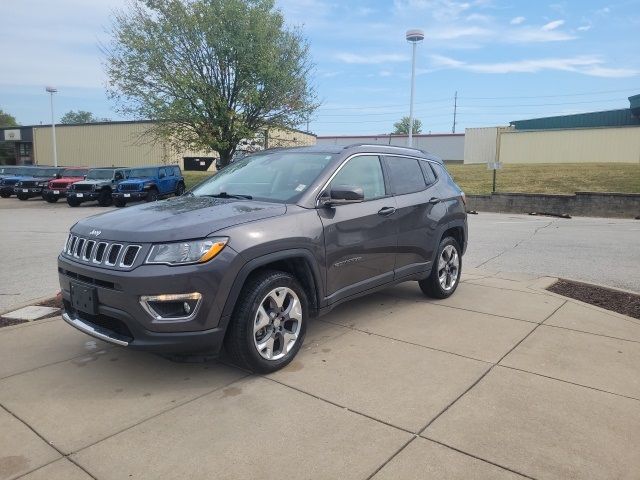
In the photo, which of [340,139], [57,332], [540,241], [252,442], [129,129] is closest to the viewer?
[252,442]

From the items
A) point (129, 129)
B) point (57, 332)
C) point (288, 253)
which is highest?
point (129, 129)

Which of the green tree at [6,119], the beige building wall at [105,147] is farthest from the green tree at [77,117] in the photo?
the beige building wall at [105,147]

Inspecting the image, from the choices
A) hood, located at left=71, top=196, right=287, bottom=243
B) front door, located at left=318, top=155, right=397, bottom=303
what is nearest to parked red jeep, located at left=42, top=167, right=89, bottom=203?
hood, located at left=71, top=196, right=287, bottom=243

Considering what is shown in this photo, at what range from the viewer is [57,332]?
16.1 ft

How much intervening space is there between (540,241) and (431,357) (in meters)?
8.59

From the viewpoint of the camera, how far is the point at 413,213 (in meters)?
5.34

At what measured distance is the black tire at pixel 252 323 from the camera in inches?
143

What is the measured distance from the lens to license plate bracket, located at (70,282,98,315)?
3.59m

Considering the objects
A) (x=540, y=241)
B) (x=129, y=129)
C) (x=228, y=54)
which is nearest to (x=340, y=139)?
(x=129, y=129)

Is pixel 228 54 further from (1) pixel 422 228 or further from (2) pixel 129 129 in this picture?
(2) pixel 129 129

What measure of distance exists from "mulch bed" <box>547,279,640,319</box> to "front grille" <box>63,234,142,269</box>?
201 inches

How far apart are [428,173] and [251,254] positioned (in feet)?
9.91

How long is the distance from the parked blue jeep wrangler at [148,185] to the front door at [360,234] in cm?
1909

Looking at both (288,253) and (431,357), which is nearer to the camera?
(288,253)
